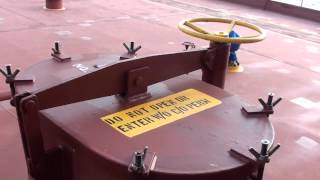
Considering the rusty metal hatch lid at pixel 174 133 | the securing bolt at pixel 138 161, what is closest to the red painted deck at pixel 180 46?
the rusty metal hatch lid at pixel 174 133

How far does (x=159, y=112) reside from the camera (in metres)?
1.18

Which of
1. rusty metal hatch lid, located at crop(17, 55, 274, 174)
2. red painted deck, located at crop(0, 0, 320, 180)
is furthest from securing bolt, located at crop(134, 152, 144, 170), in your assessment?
red painted deck, located at crop(0, 0, 320, 180)

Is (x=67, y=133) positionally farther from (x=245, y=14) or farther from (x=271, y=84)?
(x=245, y=14)

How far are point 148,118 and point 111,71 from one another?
176 mm

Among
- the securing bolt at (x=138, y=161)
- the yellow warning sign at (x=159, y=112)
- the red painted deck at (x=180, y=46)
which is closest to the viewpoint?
the securing bolt at (x=138, y=161)

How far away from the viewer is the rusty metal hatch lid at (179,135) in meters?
0.94

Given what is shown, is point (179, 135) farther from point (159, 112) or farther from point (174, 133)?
point (159, 112)

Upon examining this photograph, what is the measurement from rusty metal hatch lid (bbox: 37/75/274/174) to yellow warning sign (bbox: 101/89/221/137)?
0.02 metres

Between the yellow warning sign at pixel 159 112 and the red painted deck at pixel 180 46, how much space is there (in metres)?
0.58

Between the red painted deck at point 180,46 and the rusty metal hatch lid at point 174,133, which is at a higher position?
the rusty metal hatch lid at point 174,133

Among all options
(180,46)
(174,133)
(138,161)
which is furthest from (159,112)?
(180,46)

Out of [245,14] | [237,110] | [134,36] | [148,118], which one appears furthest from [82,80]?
[245,14]

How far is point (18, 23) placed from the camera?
12.0 ft

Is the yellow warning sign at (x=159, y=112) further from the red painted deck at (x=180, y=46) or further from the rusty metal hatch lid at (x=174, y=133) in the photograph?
the red painted deck at (x=180, y=46)
